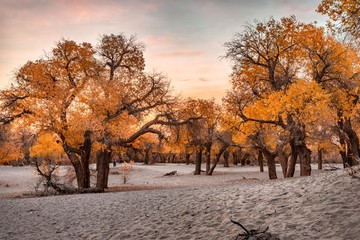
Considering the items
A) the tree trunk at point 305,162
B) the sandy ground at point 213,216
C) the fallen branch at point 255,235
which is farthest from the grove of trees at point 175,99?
the fallen branch at point 255,235

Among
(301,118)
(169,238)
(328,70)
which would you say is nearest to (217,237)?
(169,238)

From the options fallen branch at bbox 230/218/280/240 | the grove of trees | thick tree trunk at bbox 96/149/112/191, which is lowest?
fallen branch at bbox 230/218/280/240

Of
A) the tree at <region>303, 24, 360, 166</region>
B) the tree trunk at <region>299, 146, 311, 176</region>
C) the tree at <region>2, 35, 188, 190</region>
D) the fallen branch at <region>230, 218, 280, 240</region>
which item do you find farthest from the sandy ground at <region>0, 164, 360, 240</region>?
the tree at <region>303, 24, 360, 166</region>

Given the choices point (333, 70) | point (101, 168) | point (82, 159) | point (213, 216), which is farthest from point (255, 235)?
point (82, 159)

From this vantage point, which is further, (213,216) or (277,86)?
(277,86)

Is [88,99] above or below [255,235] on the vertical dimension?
above

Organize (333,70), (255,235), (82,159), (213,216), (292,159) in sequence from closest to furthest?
(255,235), (213,216), (333,70), (292,159), (82,159)

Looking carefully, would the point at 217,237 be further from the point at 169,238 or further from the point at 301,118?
the point at 301,118

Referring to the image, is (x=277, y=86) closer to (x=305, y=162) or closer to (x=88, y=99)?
(x=305, y=162)

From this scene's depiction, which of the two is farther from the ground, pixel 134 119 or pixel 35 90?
pixel 35 90

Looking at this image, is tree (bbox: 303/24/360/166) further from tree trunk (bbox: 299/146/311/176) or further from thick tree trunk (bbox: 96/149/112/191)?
thick tree trunk (bbox: 96/149/112/191)

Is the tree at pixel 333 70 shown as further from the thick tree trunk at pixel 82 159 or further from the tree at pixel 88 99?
the thick tree trunk at pixel 82 159

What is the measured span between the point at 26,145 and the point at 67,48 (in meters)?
7.41

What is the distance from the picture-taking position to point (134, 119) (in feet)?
81.6
